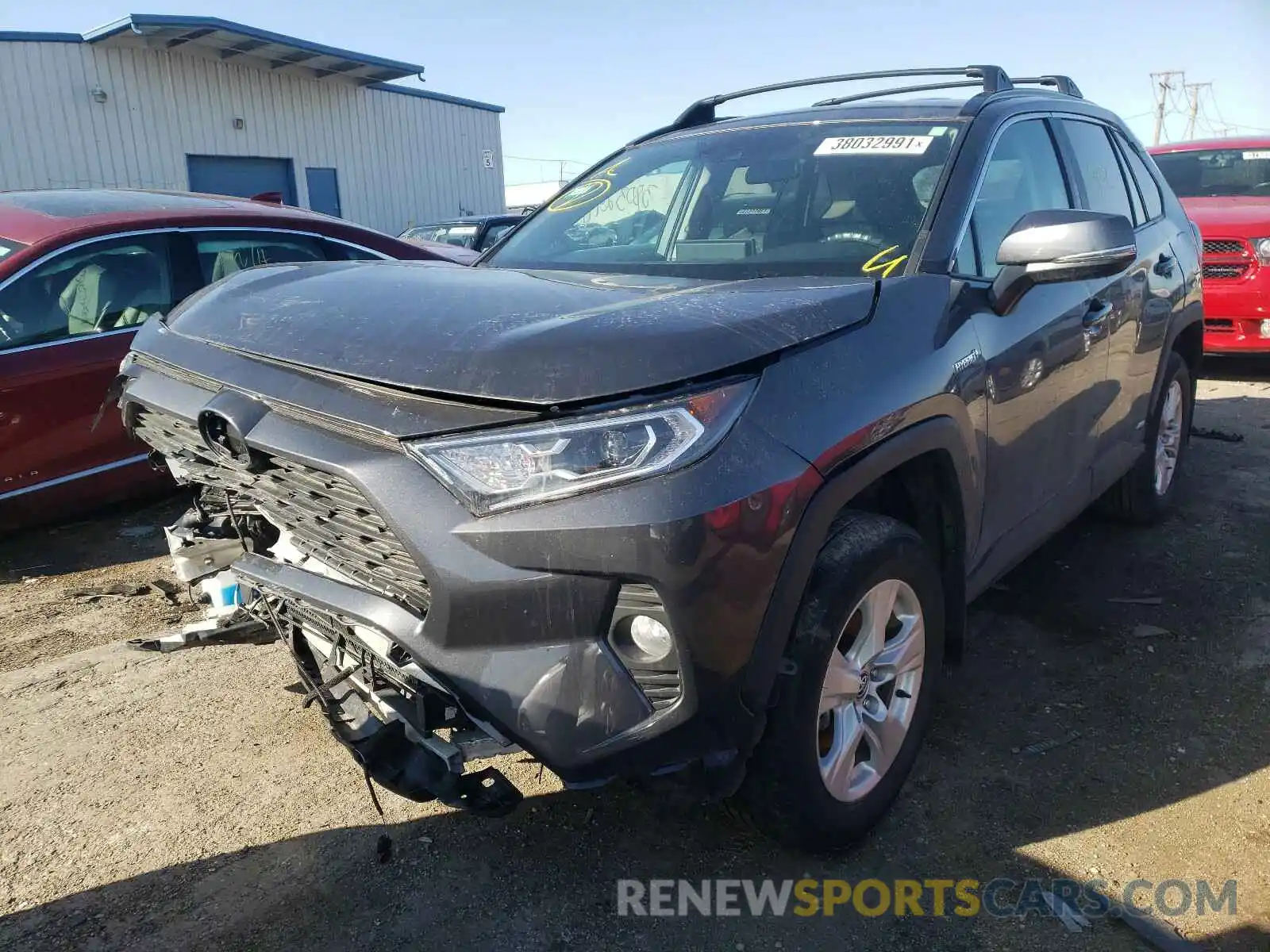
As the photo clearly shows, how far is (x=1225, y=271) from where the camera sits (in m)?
7.54

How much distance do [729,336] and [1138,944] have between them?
161cm

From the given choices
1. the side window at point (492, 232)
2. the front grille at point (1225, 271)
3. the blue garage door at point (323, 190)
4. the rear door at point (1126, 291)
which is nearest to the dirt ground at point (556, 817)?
the rear door at point (1126, 291)

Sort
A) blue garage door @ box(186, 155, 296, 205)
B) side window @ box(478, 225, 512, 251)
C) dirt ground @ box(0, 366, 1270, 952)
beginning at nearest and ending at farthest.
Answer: dirt ground @ box(0, 366, 1270, 952)
side window @ box(478, 225, 512, 251)
blue garage door @ box(186, 155, 296, 205)

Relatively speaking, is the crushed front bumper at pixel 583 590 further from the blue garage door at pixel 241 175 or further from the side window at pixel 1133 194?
the blue garage door at pixel 241 175

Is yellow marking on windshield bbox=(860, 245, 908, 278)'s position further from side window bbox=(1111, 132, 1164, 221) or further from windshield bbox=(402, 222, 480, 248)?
windshield bbox=(402, 222, 480, 248)

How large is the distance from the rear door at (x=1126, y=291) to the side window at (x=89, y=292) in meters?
3.94

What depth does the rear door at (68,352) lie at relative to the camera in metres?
4.22

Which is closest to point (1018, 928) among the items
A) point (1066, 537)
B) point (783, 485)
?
point (783, 485)

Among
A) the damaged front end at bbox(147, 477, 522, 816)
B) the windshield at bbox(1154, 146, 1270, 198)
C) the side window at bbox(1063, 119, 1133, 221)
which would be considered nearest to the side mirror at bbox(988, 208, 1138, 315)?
the side window at bbox(1063, 119, 1133, 221)

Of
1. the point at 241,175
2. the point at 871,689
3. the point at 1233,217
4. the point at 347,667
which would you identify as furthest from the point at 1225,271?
the point at 241,175

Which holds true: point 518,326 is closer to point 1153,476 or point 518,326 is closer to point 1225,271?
point 1153,476

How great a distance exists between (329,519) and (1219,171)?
955 cm

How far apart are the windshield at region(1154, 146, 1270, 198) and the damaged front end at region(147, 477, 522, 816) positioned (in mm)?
8795

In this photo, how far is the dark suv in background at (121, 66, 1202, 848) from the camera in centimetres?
180
